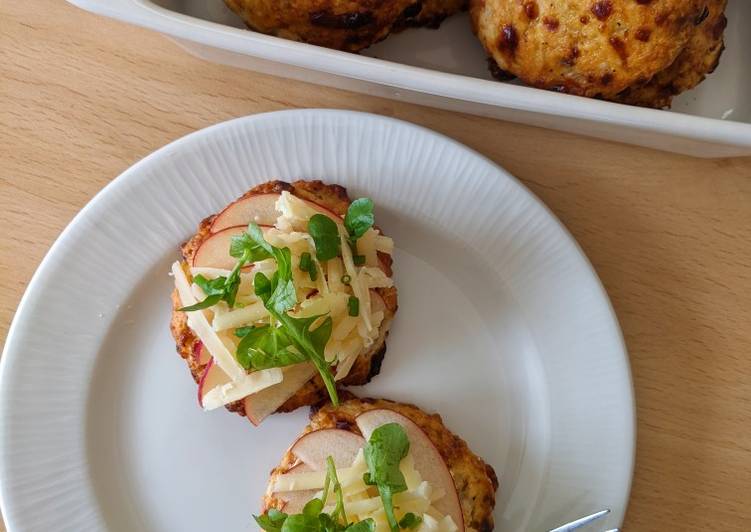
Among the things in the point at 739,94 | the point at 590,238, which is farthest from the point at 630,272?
the point at 739,94

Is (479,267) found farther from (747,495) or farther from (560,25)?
(747,495)

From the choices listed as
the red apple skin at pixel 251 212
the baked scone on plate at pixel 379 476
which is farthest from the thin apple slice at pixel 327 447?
the red apple skin at pixel 251 212

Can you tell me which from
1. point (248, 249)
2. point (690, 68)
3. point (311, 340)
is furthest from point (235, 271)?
point (690, 68)

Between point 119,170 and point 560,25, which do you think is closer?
point 560,25

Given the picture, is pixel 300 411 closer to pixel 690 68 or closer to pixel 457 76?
pixel 457 76

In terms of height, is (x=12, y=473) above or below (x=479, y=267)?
below

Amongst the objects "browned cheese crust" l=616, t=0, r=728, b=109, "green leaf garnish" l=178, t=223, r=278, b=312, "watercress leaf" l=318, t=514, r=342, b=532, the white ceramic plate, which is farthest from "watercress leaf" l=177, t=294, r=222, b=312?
"browned cheese crust" l=616, t=0, r=728, b=109
